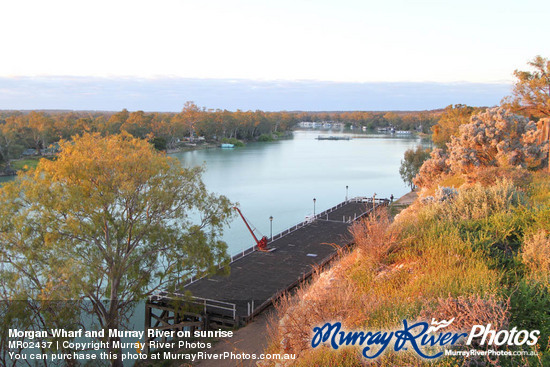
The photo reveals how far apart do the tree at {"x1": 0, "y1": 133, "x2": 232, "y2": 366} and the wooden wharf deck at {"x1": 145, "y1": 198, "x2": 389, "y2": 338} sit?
179cm

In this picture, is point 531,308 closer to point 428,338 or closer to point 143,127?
point 428,338

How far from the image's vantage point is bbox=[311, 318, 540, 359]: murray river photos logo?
15.1ft

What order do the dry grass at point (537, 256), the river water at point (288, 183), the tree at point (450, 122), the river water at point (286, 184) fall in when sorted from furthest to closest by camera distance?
the tree at point (450, 122) → the river water at point (288, 183) → the river water at point (286, 184) → the dry grass at point (537, 256)

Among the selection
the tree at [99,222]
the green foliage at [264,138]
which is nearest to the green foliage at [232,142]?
the green foliage at [264,138]

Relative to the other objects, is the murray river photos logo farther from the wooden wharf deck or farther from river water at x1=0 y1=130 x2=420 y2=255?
river water at x1=0 y1=130 x2=420 y2=255

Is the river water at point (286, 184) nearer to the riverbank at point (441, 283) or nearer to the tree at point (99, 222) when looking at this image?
the tree at point (99, 222)

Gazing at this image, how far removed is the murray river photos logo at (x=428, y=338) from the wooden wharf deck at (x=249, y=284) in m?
5.11

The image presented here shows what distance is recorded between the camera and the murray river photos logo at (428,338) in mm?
4590

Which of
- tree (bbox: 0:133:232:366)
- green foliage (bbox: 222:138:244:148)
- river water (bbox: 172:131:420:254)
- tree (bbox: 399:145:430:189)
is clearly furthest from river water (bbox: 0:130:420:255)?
green foliage (bbox: 222:138:244:148)

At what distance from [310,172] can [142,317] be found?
135ft

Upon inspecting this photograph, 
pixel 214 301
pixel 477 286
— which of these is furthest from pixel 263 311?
pixel 477 286

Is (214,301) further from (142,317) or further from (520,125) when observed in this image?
(520,125)

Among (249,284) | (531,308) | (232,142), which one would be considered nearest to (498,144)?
(249,284)

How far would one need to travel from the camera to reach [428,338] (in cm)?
469
